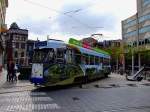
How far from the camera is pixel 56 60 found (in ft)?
74.9

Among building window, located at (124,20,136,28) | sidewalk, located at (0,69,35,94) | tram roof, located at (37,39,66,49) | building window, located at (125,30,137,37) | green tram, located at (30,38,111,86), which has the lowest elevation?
sidewalk, located at (0,69,35,94)

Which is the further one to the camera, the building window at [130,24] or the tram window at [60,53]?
the building window at [130,24]

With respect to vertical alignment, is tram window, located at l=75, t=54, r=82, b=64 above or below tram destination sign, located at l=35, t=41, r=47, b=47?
below

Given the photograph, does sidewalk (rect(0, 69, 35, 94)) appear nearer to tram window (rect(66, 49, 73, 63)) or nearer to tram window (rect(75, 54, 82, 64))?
tram window (rect(66, 49, 73, 63))

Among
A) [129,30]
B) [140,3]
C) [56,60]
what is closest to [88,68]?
[56,60]

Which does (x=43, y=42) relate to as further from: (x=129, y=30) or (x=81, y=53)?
(x=129, y=30)

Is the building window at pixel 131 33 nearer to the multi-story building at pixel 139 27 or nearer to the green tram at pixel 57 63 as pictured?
the multi-story building at pixel 139 27

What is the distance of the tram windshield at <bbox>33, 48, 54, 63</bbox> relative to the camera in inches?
893

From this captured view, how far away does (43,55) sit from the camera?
2305 centimetres

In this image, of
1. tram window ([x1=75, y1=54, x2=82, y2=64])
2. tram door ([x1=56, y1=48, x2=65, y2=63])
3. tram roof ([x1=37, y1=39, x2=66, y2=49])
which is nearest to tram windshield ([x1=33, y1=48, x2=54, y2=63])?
tram roof ([x1=37, y1=39, x2=66, y2=49])

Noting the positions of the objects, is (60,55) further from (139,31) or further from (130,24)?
(130,24)

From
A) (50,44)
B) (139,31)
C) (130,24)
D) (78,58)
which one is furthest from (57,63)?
(130,24)

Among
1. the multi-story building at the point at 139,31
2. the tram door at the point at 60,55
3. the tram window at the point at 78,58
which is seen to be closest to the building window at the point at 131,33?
the multi-story building at the point at 139,31

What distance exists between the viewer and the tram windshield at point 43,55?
2268 centimetres
